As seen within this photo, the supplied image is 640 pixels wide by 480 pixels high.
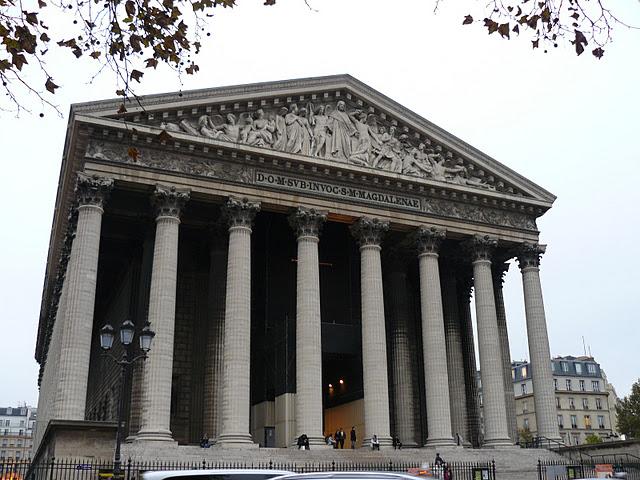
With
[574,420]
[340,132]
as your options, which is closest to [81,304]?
[340,132]

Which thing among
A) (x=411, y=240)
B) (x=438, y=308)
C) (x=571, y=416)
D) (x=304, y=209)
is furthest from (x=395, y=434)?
(x=571, y=416)

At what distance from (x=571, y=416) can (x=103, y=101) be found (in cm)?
7341

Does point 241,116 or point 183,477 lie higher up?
point 241,116

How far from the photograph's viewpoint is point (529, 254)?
40500 mm

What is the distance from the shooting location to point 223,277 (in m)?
36.5

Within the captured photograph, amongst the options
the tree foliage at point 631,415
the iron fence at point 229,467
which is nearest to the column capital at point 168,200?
the iron fence at point 229,467

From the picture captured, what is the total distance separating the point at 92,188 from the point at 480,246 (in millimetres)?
19973

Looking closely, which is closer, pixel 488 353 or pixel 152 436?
pixel 152 436

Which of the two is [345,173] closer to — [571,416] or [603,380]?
[571,416]

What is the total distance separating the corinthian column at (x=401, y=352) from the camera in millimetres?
38906

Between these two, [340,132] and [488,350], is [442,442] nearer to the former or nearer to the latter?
[488,350]

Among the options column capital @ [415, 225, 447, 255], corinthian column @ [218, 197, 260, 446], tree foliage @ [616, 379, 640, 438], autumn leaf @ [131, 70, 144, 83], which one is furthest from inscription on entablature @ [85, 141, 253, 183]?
tree foliage @ [616, 379, 640, 438]

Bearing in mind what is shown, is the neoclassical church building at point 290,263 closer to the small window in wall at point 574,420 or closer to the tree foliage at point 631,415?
the tree foliage at point 631,415

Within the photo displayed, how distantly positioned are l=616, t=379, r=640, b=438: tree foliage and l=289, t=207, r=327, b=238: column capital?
4024cm
